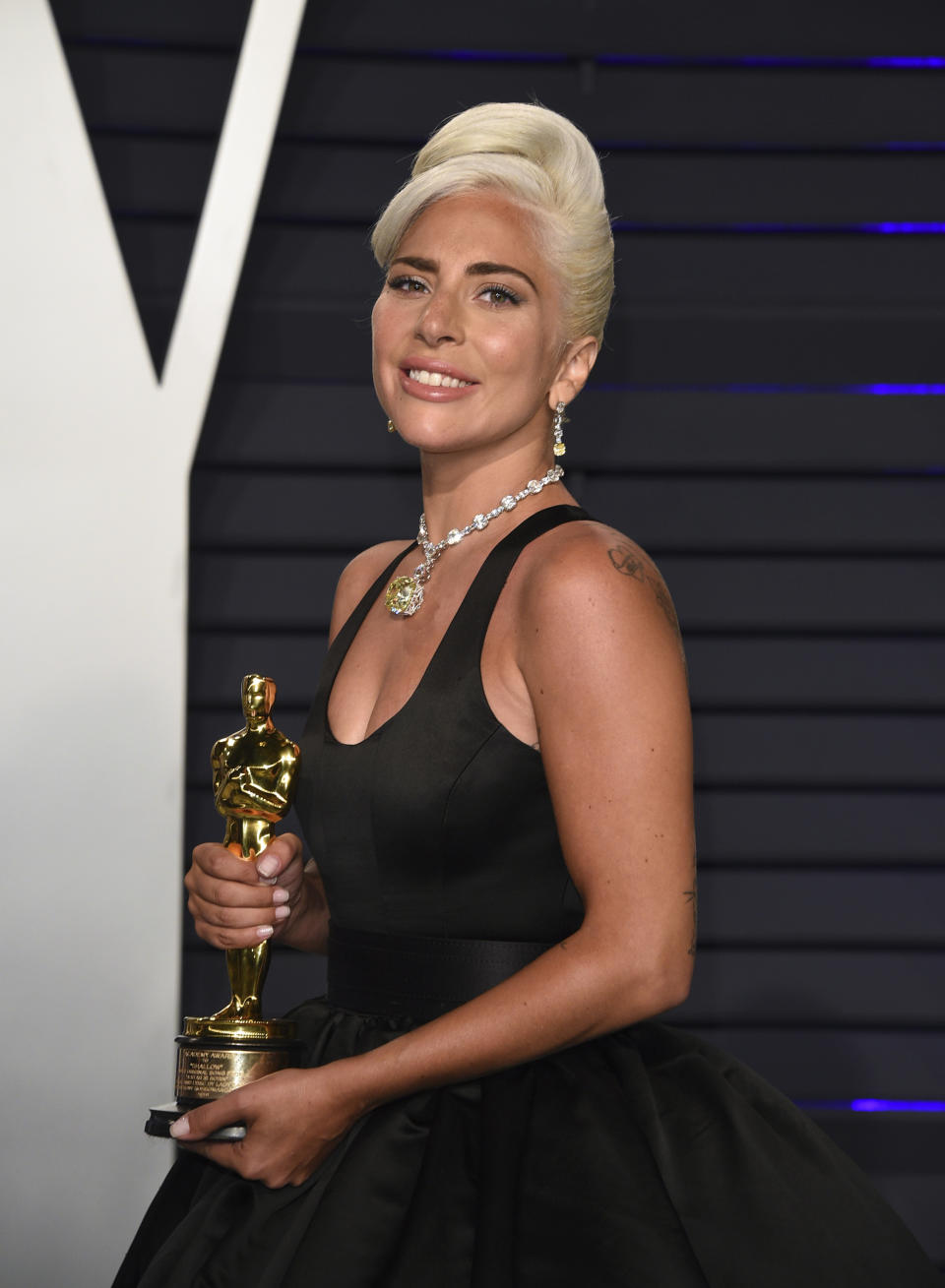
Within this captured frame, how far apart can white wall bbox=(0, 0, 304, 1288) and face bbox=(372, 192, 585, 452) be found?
1116 millimetres

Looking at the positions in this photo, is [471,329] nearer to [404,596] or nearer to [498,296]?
[498,296]

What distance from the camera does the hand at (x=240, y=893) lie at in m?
1.72

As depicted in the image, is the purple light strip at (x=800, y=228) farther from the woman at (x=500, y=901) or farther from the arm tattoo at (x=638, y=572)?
the arm tattoo at (x=638, y=572)

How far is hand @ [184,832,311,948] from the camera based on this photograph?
172cm

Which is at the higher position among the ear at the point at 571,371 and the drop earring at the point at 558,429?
the ear at the point at 571,371

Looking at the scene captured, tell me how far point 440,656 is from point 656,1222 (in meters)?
0.67

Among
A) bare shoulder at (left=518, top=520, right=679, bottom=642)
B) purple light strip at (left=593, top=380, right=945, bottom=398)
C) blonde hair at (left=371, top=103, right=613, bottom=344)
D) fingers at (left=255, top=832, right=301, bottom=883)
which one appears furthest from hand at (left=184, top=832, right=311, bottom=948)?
purple light strip at (left=593, top=380, right=945, bottom=398)

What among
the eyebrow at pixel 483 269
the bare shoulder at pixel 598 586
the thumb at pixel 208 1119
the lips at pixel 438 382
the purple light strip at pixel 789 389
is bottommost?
the thumb at pixel 208 1119

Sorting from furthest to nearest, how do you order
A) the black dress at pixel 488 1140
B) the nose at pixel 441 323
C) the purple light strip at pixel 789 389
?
the purple light strip at pixel 789 389, the nose at pixel 441 323, the black dress at pixel 488 1140

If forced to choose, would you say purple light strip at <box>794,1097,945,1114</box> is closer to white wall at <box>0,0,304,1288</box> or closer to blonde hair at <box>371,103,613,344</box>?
white wall at <box>0,0,304,1288</box>

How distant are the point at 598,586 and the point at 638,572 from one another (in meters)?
0.07

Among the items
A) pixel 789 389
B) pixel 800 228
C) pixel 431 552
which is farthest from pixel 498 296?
pixel 800 228

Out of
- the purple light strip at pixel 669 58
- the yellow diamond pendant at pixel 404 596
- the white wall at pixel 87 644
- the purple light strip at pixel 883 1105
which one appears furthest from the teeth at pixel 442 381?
the purple light strip at pixel 883 1105

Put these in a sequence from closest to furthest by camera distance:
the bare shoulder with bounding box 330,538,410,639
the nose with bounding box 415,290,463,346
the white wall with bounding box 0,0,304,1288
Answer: the nose with bounding box 415,290,463,346
the bare shoulder with bounding box 330,538,410,639
the white wall with bounding box 0,0,304,1288
